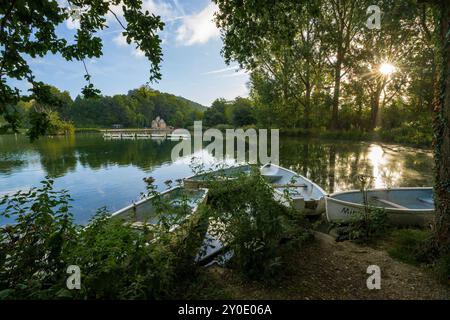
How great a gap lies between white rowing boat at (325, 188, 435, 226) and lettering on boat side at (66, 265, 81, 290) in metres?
5.22

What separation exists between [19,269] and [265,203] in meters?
2.98

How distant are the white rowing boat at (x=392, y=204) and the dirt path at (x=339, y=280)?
5.01 feet

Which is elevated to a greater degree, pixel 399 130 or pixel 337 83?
pixel 337 83

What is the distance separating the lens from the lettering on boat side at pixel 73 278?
2307 mm

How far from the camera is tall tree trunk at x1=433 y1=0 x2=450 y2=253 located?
3592 mm

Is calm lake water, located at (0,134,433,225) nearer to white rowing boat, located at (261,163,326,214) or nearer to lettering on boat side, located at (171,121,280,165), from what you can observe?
white rowing boat, located at (261,163,326,214)

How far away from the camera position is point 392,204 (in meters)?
6.34

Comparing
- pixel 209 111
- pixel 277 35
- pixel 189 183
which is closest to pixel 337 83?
pixel 189 183

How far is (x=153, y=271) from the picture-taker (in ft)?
9.22

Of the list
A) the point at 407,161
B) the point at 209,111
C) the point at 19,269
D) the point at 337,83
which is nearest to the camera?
the point at 19,269

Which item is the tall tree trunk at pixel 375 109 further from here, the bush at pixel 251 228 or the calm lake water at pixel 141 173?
the bush at pixel 251 228
